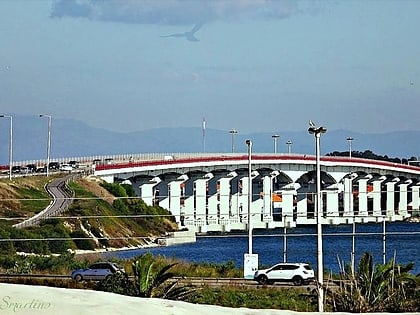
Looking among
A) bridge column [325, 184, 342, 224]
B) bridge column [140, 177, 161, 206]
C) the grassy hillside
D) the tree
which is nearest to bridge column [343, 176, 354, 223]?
bridge column [325, 184, 342, 224]

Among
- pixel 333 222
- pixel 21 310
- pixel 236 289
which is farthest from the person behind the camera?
pixel 333 222

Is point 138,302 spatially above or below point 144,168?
below

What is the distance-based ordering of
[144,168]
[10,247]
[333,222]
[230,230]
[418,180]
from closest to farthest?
[10,247], [144,168], [230,230], [333,222], [418,180]

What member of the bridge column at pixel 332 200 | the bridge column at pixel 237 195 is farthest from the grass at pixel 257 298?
the bridge column at pixel 332 200

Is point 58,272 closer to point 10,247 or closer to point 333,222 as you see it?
point 10,247

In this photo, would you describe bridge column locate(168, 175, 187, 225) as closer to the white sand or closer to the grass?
the grass

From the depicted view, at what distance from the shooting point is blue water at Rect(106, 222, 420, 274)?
55.8m

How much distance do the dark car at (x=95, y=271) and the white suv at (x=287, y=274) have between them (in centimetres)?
523

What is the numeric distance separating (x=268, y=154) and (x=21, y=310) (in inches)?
3331

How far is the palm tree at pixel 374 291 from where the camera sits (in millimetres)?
21172

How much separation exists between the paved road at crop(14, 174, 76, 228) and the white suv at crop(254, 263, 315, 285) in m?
26.7

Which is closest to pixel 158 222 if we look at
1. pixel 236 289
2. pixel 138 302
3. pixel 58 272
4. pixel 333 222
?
pixel 333 222

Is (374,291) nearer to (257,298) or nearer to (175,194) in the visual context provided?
(257,298)

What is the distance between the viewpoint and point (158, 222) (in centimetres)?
8044
